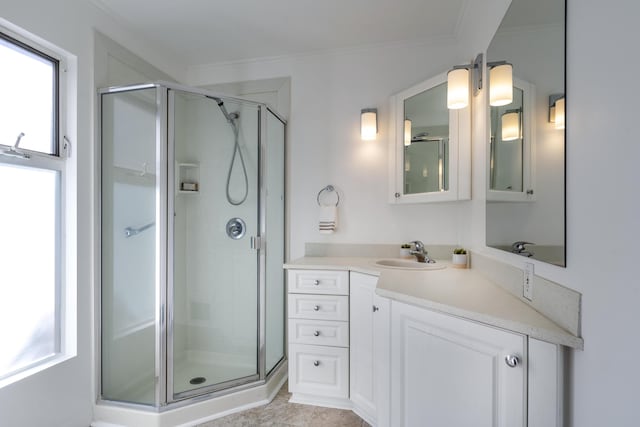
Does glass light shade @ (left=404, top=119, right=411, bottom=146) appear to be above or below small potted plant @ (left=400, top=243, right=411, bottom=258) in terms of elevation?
above

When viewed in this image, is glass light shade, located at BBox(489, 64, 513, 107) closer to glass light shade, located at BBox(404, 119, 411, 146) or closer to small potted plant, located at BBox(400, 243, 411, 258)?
glass light shade, located at BBox(404, 119, 411, 146)

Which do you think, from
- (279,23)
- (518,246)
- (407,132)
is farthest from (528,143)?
(279,23)

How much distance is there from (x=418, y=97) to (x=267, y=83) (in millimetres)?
1252

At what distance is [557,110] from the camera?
92 centimetres

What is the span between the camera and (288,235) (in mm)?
2588

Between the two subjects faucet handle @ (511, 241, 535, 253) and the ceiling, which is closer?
faucet handle @ (511, 241, 535, 253)

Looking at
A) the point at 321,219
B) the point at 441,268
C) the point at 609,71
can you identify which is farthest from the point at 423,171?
the point at 609,71

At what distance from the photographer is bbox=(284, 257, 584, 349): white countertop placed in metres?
0.85

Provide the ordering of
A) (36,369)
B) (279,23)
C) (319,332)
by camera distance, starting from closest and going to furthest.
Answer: (36,369), (319,332), (279,23)

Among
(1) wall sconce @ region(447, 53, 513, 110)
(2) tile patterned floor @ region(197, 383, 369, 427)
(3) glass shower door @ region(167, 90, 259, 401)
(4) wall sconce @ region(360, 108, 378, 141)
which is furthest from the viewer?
(4) wall sconce @ region(360, 108, 378, 141)

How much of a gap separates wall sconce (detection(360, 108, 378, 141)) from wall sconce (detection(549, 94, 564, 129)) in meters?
1.46

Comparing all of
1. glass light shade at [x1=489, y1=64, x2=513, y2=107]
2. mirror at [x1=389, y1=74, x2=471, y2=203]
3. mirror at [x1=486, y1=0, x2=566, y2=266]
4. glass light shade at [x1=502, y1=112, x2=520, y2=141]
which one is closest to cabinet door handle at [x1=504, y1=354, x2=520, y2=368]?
mirror at [x1=486, y1=0, x2=566, y2=266]

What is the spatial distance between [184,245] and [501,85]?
1.97m

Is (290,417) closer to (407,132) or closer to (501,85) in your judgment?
(407,132)
